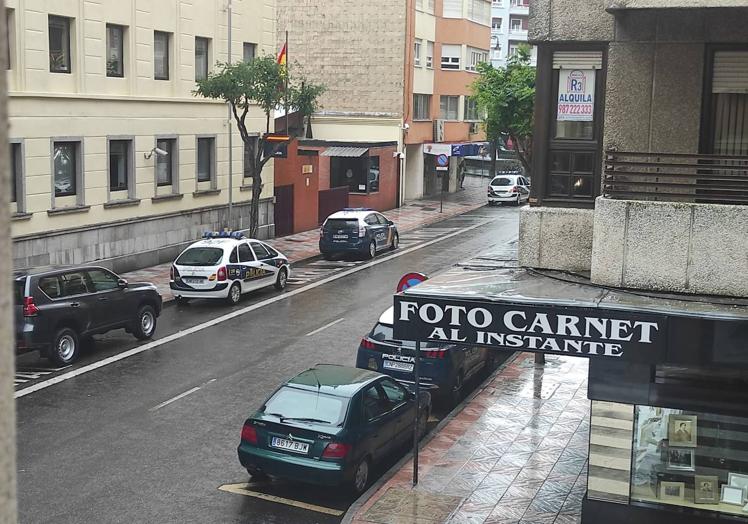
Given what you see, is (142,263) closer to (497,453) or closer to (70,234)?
(70,234)

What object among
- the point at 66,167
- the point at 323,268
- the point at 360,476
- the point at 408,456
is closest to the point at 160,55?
the point at 66,167

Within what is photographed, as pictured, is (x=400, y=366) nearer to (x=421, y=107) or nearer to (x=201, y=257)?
(x=201, y=257)

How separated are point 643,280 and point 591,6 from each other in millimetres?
3478

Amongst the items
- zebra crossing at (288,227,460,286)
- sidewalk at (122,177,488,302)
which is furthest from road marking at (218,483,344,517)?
zebra crossing at (288,227,460,286)

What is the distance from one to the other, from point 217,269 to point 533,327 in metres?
14.9

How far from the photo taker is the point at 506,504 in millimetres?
12086

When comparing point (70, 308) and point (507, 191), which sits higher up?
point (507, 191)

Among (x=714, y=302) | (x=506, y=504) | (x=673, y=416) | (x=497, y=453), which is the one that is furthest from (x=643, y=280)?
(x=497, y=453)

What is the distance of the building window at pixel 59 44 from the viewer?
2625cm

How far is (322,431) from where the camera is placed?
473 inches

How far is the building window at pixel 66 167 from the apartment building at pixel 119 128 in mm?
33

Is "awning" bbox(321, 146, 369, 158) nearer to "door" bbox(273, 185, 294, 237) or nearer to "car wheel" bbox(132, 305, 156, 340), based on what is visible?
"door" bbox(273, 185, 294, 237)

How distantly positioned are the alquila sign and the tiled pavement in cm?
221

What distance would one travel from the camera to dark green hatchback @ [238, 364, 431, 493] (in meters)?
12.0
